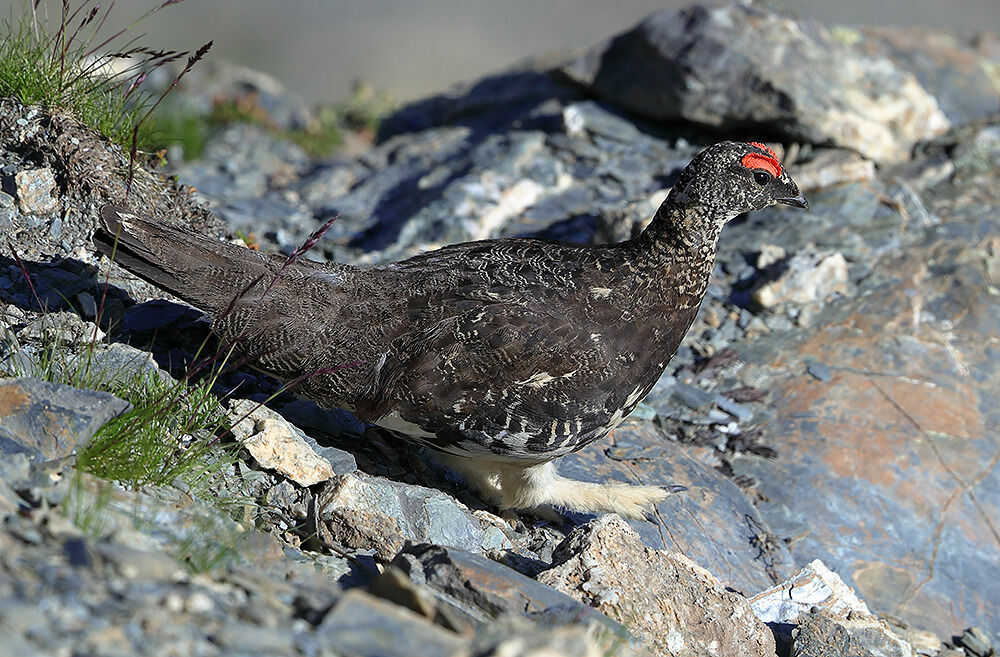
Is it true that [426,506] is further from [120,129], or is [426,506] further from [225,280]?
[120,129]

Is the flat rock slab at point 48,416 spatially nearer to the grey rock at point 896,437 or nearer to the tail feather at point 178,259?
the tail feather at point 178,259

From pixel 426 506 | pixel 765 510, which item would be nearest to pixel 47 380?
pixel 426 506

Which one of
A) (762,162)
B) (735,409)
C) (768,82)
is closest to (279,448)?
(762,162)

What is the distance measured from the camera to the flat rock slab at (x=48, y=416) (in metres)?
3.90

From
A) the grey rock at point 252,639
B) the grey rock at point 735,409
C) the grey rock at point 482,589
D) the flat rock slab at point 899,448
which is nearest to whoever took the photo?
the grey rock at point 252,639

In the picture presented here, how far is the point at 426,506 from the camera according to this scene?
4.79 meters

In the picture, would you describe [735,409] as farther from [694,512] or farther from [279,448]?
[279,448]

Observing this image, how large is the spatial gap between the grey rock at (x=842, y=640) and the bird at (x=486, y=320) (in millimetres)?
1372

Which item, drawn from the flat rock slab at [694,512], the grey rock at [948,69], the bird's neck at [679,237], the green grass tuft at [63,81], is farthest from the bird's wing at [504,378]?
the grey rock at [948,69]

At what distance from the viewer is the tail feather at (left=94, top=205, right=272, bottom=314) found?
4785 mm

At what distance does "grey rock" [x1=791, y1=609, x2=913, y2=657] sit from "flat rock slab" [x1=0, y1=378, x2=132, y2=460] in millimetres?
3281

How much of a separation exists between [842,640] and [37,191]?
5122 millimetres

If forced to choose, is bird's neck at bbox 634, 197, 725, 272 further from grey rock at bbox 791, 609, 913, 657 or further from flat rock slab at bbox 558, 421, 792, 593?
grey rock at bbox 791, 609, 913, 657

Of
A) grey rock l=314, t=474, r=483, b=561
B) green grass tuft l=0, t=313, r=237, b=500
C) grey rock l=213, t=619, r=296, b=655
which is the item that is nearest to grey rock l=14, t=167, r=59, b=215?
green grass tuft l=0, t=313, r=237, b=500
